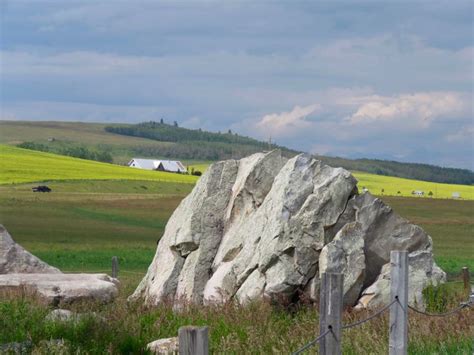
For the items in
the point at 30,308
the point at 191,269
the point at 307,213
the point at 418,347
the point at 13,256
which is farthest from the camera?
the point at 13,256

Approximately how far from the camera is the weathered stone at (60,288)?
19.0m

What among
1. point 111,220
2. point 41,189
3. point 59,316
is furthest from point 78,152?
point 59,316

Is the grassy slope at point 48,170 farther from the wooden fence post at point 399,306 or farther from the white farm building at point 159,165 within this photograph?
the wooden fence post at point 399,306

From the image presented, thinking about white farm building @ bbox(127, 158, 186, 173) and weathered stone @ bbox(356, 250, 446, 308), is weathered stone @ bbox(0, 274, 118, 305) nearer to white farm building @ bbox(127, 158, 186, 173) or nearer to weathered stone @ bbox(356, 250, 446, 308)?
weathered stone @ bbox(356, 250, 446, 308)

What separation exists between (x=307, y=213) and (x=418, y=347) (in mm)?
6137

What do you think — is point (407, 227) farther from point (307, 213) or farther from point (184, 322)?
point (184, 322)

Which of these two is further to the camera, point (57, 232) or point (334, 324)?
point (57, 232)

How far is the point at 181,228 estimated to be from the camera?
2306 centimetres

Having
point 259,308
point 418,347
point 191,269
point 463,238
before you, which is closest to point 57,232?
point 463,238

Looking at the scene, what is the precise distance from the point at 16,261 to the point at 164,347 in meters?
10.4

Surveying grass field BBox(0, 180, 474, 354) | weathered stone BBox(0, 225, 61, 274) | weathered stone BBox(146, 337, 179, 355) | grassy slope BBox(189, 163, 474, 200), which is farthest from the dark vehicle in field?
weathered stone BBox(146, 337, 179, 355)

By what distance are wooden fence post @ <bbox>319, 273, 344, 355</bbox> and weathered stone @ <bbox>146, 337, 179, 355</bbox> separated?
3080 millimetres

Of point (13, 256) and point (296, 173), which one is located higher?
point (296, 173)

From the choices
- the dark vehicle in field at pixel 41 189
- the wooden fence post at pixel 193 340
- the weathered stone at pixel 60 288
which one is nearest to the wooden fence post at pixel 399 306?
the wooden fence post at pixel 193 340
